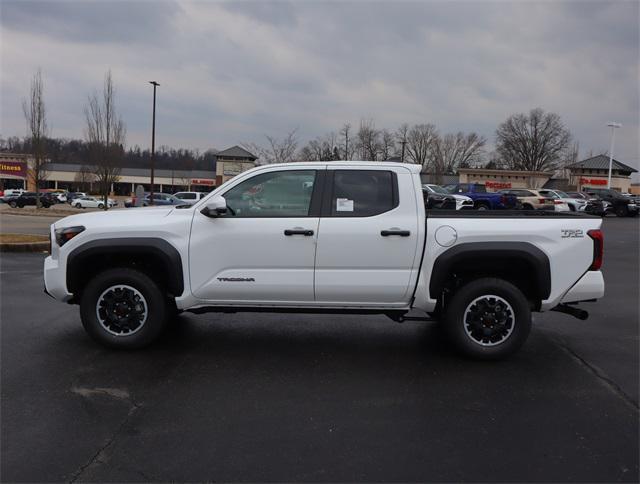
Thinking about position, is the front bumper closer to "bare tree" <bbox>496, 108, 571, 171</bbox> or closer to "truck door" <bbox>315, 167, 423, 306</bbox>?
"truck door" <bbox>315, 167, 423, 306</bbox>

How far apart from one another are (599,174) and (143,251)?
280ft

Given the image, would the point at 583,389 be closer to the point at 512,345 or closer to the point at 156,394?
the point at 512,345

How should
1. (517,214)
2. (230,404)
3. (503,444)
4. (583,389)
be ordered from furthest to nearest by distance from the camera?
(517,214) < (583,389) < (230,404) < (503,444)

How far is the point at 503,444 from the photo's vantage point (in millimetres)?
3395

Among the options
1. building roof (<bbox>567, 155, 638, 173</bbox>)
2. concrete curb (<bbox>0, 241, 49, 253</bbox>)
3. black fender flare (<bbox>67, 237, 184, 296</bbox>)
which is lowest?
concrete curb (<bbox>0, 241, 49, 253</bbox>)

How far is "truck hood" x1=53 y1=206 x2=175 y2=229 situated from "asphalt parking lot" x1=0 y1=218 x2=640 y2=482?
1.25 m

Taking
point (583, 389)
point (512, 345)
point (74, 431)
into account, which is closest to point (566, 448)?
point (583, 389)

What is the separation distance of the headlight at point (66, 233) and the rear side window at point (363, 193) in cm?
245

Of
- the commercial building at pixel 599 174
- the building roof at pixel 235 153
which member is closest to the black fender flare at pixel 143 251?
the building roof at pixel 235 153

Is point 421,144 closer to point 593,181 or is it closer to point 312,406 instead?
point 593,181

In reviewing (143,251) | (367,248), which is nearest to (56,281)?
(143,251)

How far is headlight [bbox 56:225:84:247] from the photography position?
16.3 ft

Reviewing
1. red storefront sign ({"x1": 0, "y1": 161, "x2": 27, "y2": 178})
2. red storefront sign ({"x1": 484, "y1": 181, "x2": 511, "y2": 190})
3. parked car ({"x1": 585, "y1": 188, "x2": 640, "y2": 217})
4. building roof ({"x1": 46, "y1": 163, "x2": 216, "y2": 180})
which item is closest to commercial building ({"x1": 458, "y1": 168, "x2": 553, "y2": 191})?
red storefront sign ({"x1": 484, "y1": 181, "x2": 511, "y2": 190})

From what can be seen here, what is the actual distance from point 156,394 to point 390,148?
84840 millimetres
